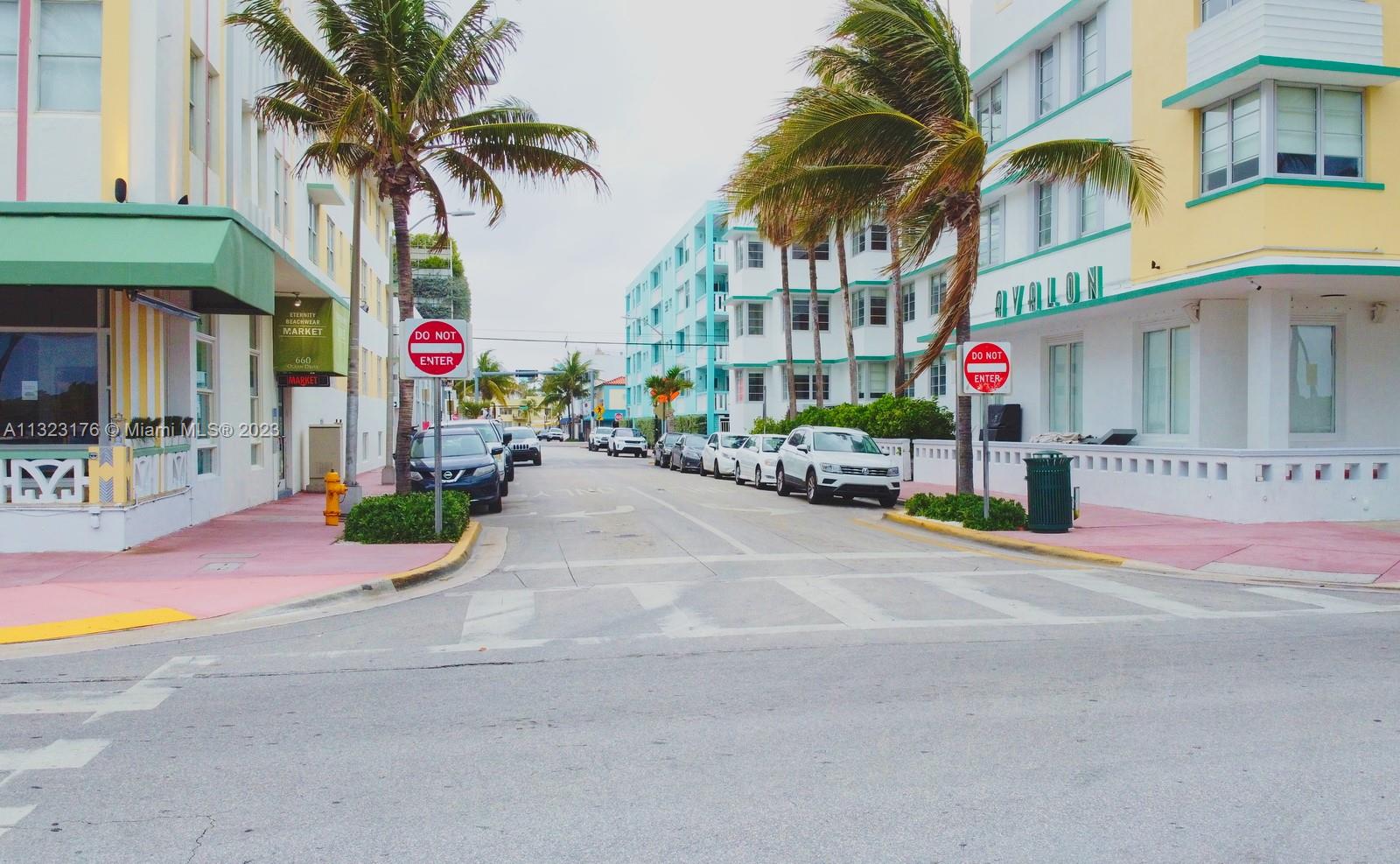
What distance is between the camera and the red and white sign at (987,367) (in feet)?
50.0

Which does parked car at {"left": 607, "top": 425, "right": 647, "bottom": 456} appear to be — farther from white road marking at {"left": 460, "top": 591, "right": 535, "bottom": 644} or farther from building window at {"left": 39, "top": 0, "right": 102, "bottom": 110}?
white road marking at {"left": 460, "top": 591, "right": 535, "bottom": 644}

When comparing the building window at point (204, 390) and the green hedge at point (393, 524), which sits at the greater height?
the building window at point (204, 390)

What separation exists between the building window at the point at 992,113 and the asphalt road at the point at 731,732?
17536 millimetres

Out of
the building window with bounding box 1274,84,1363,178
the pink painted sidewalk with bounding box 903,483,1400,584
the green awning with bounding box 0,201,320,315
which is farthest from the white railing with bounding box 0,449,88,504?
the building window with bounding box 1274,84,1363,178

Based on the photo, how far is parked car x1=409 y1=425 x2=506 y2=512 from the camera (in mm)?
19156

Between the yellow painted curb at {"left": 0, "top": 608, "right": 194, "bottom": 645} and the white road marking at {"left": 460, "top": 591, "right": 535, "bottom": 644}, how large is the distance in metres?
2.43

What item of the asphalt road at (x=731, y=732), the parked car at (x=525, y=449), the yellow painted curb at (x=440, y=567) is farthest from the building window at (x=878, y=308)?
the asphalt road at (x=731, y=732)

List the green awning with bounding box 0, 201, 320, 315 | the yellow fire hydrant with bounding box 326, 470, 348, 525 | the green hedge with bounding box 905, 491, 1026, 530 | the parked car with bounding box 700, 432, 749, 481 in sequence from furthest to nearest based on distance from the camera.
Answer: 1. the parked car with bounding box 700, 432, 749, 481
2. the yellow fire hydrant with bounding box 326, 470, 348, 525
3. the green hedge with bounding box 905, 491, 1026, 530
4. the green awning with bounding box 0, 201, 320, 315

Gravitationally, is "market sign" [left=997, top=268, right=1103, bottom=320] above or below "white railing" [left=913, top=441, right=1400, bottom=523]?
above

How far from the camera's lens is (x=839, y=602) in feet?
32.1

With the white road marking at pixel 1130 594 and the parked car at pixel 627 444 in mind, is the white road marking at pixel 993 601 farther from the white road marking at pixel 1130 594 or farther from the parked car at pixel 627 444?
the parked car at pixel 627 444

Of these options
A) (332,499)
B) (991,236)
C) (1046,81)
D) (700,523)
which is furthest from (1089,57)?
(332,499)

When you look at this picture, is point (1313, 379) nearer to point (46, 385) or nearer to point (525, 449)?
point (46, 385)

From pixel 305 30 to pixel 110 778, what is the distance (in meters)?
21.4
